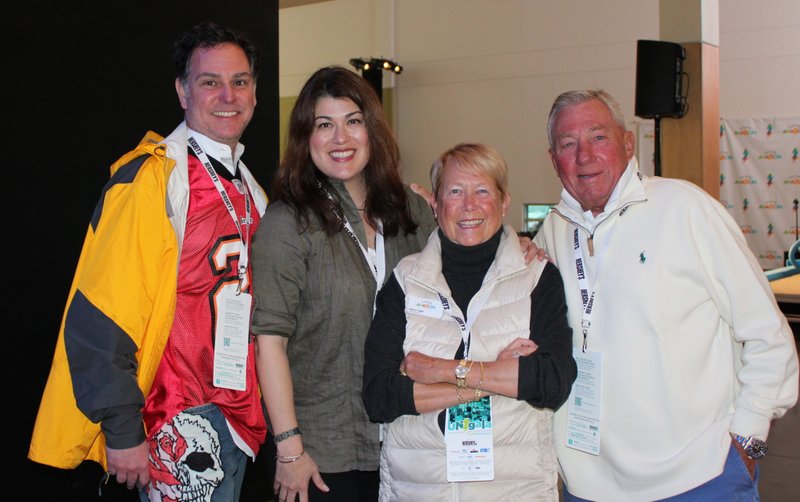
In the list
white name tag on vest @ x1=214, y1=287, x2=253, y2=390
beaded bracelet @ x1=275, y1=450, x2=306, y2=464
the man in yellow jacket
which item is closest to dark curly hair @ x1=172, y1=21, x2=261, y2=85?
the man in yellow jacket

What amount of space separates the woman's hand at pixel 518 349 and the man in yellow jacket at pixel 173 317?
28.2 inches

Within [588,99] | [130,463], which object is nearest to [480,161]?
[588,99]

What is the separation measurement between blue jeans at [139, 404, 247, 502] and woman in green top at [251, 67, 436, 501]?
19 cm

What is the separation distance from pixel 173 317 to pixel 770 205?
9776 mm

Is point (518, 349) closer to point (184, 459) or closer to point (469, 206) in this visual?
point (469, 206)

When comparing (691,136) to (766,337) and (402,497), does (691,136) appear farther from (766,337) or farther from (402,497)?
(402,497)

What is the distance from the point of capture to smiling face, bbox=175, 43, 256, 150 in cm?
212

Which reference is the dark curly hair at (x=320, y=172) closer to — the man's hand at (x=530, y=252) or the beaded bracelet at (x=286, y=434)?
the man's hand at (x=530, y=252)

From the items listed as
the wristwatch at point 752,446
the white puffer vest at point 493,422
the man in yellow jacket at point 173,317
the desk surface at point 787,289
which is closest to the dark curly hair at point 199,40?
the man in yellow jacket at point 173,317

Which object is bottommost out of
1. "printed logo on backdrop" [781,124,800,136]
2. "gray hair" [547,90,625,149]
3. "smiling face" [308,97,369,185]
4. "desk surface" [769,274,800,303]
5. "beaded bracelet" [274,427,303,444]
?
"beaded bracelet" [274,427,303,444]

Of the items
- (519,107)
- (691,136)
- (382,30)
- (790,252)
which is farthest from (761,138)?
(382,30)

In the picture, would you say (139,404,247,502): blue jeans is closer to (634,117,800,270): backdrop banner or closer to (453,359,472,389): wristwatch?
(453,359,472,389): wristwatch

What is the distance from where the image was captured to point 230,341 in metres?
1.98

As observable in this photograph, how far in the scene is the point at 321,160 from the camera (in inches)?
80.0
